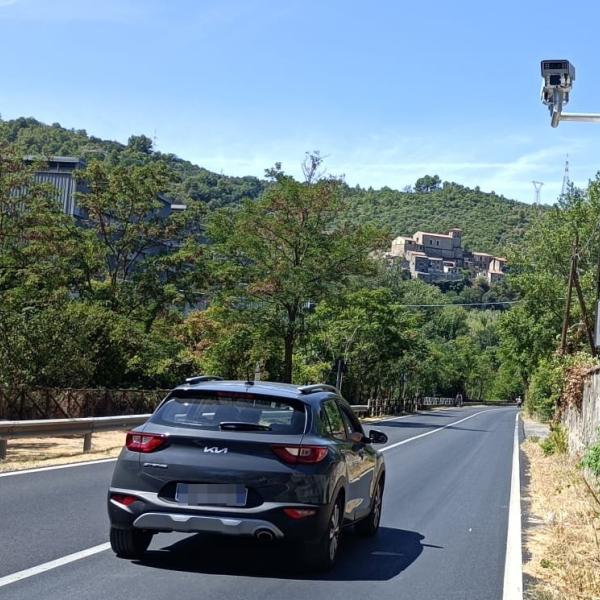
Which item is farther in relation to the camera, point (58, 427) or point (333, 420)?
point (58, 427)

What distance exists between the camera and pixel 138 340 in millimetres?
41312

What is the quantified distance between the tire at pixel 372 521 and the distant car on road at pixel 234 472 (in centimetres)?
177

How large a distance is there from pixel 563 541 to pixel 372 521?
194 centimetres

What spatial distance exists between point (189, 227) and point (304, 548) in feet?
136

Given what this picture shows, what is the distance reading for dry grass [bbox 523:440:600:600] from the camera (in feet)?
22.8

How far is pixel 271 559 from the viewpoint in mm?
7797

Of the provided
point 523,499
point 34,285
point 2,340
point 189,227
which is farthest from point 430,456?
point 189,227

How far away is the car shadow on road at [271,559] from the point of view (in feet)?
23.7

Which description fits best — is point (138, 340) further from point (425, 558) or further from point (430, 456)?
point (425, 558)

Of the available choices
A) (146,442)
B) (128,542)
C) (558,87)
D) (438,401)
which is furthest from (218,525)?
(438,401)

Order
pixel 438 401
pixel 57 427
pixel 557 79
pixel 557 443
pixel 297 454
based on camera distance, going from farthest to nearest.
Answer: pixel 438 401, pixel 557 443, pixel 57 427, pixel 557 79, pixel 297 454

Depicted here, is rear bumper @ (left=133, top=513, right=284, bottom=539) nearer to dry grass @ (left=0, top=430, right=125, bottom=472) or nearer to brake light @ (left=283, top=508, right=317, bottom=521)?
brake light @ (left=283, top=508, right=317, bottom=521)

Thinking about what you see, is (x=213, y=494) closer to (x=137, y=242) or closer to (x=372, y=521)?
(x=372, y=521)

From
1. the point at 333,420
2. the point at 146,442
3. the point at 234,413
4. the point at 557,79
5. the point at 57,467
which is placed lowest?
the point at 57,467
